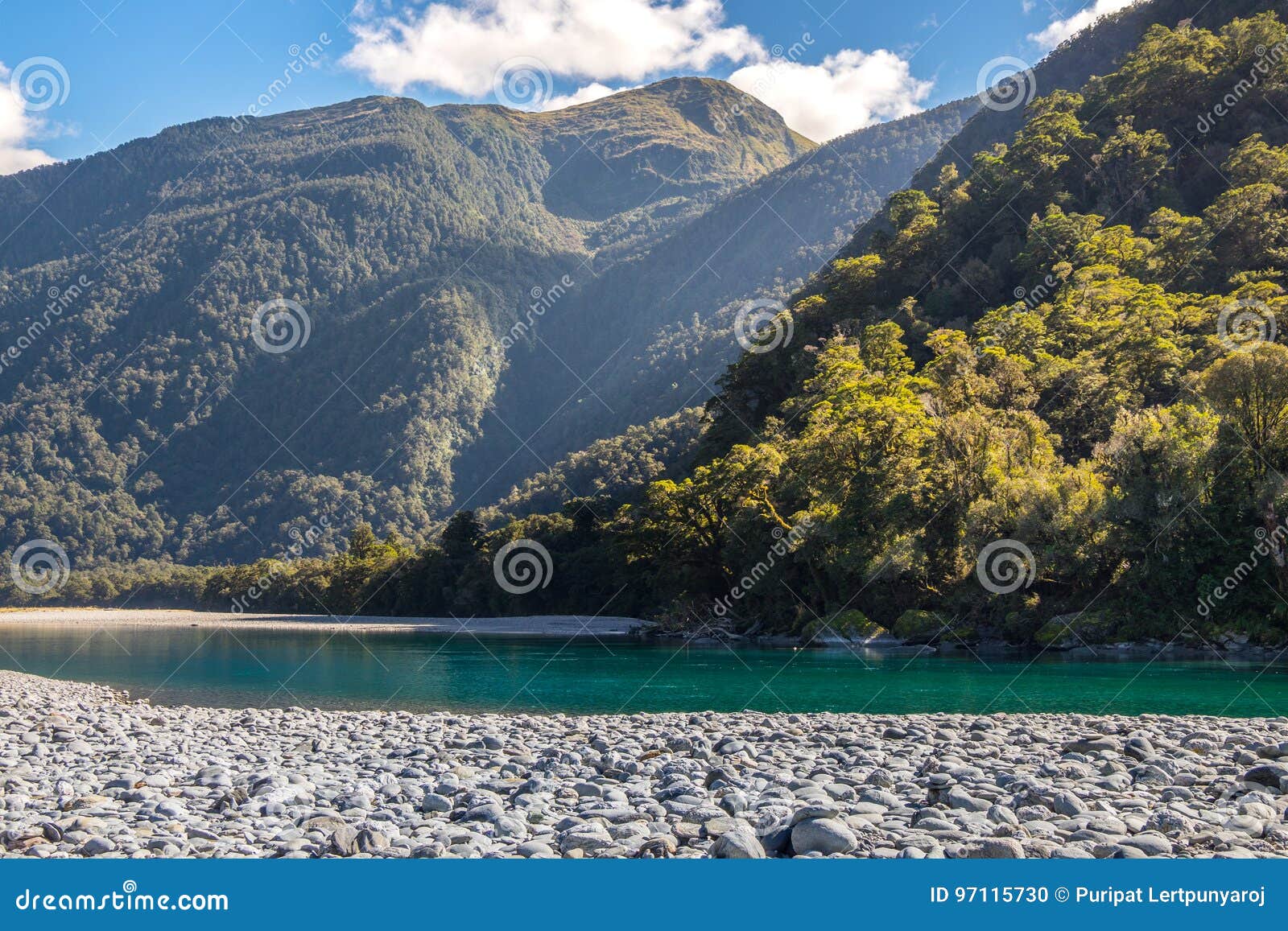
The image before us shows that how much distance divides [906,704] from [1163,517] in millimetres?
23529

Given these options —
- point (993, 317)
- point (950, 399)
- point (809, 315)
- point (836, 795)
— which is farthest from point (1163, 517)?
point (809, 315)

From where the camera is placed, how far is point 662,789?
12984 millimetres

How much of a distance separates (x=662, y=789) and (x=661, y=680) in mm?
23633

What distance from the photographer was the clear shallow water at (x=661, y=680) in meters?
27.3

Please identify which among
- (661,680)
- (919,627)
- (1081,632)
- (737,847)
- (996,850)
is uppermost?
(996,850)

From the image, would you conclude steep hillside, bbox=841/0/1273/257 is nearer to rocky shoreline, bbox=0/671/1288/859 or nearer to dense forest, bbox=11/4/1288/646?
dense forest, bbox=11/4/1288/646

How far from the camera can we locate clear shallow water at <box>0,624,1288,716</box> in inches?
1076

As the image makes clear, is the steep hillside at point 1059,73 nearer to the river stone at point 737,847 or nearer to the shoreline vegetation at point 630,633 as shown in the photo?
the shoreline vegetation at point 630,633

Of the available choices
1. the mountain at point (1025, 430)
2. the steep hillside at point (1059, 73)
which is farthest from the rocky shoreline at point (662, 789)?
the steep hillside at point (1059, 73)

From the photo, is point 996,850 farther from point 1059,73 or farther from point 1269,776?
point 1059,73

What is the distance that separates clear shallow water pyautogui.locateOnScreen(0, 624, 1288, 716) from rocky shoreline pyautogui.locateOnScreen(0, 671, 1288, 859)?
575cm

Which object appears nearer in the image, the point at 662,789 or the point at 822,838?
the point at 822,838

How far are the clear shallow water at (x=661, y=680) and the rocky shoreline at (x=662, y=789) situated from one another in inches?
226

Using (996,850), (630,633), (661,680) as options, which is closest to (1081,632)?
(661,680)
